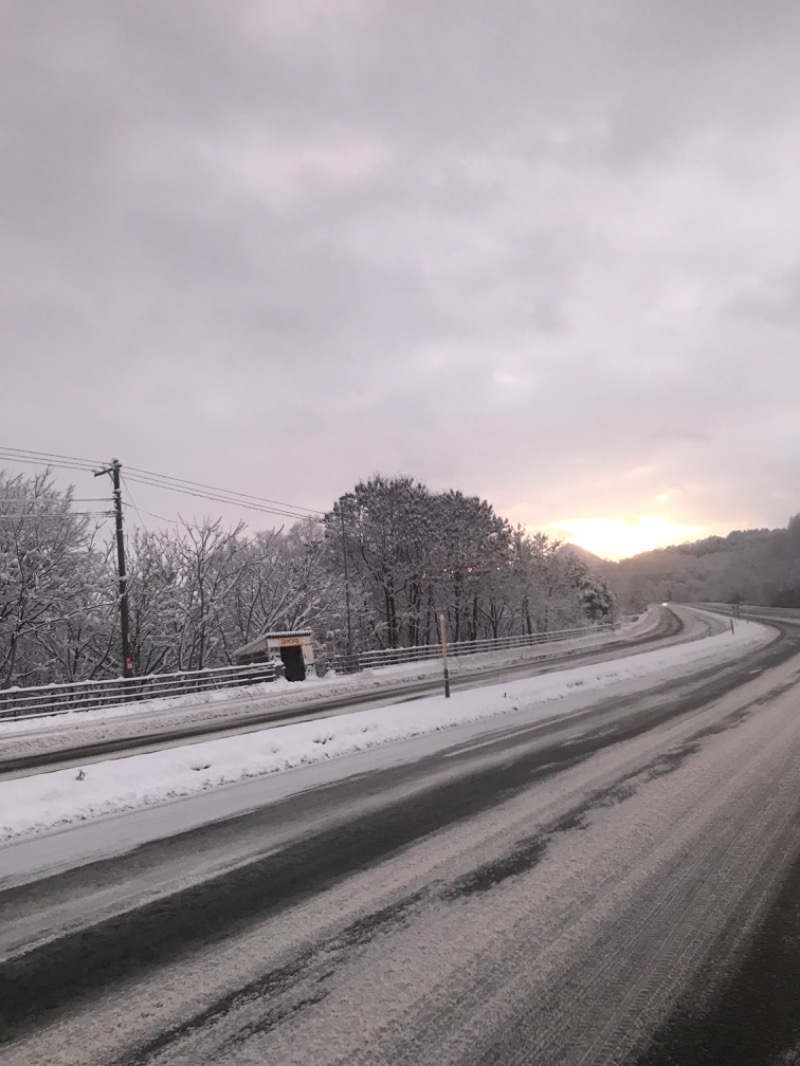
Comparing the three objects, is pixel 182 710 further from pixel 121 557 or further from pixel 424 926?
pixel 424 926

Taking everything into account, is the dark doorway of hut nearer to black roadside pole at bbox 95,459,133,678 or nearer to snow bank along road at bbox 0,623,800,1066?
black roadside pole at bbox 95,459,133,678

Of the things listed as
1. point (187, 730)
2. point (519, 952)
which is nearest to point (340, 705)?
point (187, 730)

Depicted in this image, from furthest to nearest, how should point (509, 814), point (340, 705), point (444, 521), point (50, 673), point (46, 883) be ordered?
1. point (444, 521)
2. point (50, 673)
3. point (340, 705)
4. point (509, 814)
5. point (46, 883)

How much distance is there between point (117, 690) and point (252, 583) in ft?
48.5

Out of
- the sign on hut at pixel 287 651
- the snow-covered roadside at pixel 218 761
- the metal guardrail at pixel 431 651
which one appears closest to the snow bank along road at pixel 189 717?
the sign on hut at pixel 287 651

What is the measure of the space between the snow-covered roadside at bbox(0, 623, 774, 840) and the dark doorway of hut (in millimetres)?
12244

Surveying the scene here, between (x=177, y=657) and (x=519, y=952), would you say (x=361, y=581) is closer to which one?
(x=177, y=657)

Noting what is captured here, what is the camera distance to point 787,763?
24.6ft

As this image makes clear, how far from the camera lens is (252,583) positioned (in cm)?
3784

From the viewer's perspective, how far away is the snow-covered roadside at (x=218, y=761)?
23.3ft

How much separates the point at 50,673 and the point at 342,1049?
109ft

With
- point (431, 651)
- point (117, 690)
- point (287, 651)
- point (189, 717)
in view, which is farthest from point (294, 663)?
point (431, 651)

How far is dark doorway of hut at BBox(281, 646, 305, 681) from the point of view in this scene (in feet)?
89.1

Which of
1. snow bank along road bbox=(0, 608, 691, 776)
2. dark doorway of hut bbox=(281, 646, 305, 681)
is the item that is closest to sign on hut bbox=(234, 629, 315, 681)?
dark doorway of hut bbox=(281, 646, 305, 681)
